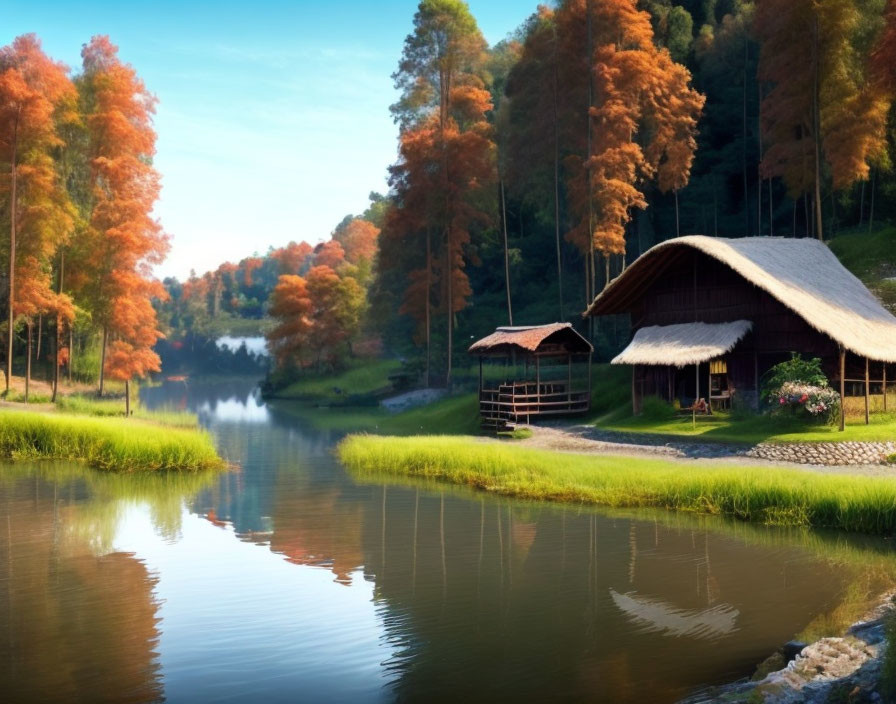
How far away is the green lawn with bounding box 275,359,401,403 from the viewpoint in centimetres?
6166

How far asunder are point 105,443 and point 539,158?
26849mm

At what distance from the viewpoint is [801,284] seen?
3222 cm

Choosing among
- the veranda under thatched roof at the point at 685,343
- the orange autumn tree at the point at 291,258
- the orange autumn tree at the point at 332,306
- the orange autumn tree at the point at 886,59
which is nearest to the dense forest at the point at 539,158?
the orange autumn tree at the point at 886,59

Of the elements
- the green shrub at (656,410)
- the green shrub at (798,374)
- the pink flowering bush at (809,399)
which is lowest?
the green shrub at (656,410)

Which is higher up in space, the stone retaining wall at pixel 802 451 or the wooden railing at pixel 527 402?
the wooden railing at pixel 527 402

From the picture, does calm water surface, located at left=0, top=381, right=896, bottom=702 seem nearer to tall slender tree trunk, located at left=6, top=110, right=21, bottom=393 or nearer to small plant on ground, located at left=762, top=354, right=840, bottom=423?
small plant on ground, located at left=762, top=354, right=840, bottom=423

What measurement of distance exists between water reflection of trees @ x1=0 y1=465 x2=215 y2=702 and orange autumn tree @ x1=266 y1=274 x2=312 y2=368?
4319 cm

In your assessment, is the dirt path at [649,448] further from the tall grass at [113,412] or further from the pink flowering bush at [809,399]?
the tall grass at [113,412]

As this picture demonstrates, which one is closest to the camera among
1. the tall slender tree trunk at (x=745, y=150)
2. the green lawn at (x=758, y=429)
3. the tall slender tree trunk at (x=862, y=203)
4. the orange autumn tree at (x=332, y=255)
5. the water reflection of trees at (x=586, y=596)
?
the water reflection of trees at (x=586, y=596)

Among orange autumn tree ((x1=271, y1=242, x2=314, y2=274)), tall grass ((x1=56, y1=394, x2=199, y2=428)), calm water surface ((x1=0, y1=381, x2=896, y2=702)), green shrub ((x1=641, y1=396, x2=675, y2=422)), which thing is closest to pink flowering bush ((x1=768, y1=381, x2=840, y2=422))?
green shrub ((x1=641, y1=396, x2=675, y2=422))

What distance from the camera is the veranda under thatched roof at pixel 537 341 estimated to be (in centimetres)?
3656

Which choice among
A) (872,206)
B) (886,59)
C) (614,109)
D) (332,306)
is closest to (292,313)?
(332,306)

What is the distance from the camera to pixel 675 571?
15648 mm

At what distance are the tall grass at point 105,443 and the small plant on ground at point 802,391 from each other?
17225 millimetres
